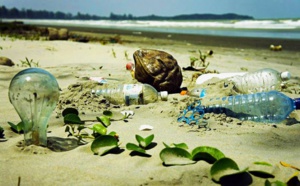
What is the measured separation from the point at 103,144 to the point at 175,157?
1.50 ft

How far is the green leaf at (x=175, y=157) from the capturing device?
5.74 feet

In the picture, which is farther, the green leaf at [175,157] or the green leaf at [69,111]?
the green leaf at [69,111]

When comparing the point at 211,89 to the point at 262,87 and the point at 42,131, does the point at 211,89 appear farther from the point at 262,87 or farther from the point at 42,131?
the point at 42,131

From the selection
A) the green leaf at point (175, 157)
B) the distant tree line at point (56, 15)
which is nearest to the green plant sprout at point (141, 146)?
the green leaf at point (175, 157)

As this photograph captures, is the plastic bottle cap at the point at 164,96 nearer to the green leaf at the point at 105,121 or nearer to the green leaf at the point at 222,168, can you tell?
the green leaf at the point at 105,121

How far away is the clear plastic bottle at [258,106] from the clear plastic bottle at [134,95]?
553mm

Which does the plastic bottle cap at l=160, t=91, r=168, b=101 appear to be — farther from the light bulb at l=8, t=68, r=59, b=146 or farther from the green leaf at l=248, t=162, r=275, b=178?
the green leaf at l=248, t=162, r=275, b=178

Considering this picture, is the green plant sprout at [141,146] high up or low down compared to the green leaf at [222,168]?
down

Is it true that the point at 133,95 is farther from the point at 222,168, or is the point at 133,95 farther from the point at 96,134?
the point at 222,168

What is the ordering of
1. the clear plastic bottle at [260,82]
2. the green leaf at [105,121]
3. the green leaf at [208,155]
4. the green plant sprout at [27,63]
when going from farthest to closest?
the green plant sprout at [27,63]
the clear plastic bottle at [260,82]
the green leaf at [105,121]
the green leaf at [208,155]

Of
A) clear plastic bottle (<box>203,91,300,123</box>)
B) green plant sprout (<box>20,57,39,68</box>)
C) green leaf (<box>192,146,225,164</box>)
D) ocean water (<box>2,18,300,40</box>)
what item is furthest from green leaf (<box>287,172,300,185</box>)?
ocean water (<box>2,18,300,40</box>)

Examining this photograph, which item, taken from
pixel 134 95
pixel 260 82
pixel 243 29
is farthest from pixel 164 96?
pixel 243 29

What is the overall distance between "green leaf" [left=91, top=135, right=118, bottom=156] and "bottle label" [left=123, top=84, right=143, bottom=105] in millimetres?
1206

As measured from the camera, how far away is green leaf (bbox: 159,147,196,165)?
1.75 meters
